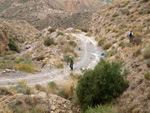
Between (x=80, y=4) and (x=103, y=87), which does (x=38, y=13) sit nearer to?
(x=80, y=4)

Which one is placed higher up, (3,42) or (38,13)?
(38,13)

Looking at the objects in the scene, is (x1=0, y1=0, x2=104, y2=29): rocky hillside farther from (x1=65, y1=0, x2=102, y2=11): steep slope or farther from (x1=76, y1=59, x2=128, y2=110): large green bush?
(x1=76, y1=59, x2=128, y2=110): large green bush

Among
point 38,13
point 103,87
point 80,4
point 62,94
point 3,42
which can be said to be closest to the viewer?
point 103,87

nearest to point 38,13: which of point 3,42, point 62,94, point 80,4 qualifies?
point 80,4

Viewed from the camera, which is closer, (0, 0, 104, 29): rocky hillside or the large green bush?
the large green bush

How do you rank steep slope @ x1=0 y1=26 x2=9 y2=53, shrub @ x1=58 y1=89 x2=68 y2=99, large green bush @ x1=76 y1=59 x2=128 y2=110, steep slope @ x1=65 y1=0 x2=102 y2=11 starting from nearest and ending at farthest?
1. large green bush @ x1=76 y1=59 x2=128 y2=110
2. shrub @ x1=58 y1=89 x2=68 y2=99
3. steep slope @ x1=0 y1=26 x2=9 y2=53
4. steep slope @ x1=65 y1=0 x2=102 y2=11

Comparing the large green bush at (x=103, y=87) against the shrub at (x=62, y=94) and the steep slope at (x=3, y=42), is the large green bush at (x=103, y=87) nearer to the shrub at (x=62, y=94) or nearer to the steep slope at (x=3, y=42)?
the shrub at (x=62, y=94)

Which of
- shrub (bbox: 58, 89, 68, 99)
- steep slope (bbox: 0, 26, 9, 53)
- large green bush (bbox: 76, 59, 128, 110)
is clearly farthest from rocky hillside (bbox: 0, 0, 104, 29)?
large green bush (bbox: 76, 59, 128, 110)

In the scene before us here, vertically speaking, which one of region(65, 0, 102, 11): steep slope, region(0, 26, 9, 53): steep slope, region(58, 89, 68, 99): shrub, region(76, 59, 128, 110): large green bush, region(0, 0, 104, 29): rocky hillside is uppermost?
region(65, 0, 102, 11): steep slope

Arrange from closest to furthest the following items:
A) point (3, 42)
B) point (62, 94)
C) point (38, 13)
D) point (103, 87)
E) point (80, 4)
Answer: point (103, 87), point (62, 94), point (3, 42), point (38, 13), point (80, 4)

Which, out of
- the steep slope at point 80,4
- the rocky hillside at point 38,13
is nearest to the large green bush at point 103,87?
the rocky hillside at point 38,13

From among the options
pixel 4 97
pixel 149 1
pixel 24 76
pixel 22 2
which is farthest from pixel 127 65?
pixel 22 2

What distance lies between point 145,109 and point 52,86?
575 centimetres

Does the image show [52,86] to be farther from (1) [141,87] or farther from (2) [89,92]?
(1) [141,87]
